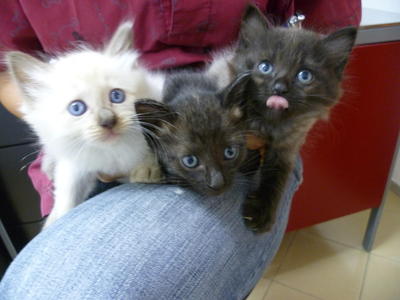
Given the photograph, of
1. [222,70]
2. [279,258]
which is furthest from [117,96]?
[279,258]

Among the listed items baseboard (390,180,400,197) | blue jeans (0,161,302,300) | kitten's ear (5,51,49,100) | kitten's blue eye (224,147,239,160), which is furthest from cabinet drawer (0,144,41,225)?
baseboard (390,180,400,197)

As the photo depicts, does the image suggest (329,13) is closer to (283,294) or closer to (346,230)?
(283,294)

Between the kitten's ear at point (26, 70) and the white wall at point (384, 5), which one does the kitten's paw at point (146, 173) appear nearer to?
the kitten's ear at point (26, 70)

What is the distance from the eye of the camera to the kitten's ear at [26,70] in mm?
645

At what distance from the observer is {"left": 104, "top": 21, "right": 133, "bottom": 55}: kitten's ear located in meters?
0.68

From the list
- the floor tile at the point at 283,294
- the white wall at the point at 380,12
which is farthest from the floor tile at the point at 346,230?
the white wall at the point at 380,12

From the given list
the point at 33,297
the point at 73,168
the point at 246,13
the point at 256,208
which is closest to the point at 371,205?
the point at 256,208

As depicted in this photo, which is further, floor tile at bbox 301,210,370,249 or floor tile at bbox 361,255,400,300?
floor tile at bbox 301,210,370,249

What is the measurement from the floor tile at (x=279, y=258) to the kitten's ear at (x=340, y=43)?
1111mm

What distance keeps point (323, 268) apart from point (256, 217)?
1.04 meters

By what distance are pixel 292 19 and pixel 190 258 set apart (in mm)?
594

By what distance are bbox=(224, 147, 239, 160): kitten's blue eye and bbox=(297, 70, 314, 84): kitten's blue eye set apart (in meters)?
0.19

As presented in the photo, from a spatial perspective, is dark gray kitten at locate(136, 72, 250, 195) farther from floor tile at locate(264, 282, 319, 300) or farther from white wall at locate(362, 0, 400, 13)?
white wall at locate(362, 0, 400, 13)

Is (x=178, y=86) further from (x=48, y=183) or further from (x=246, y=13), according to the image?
(x=48, y=183)
